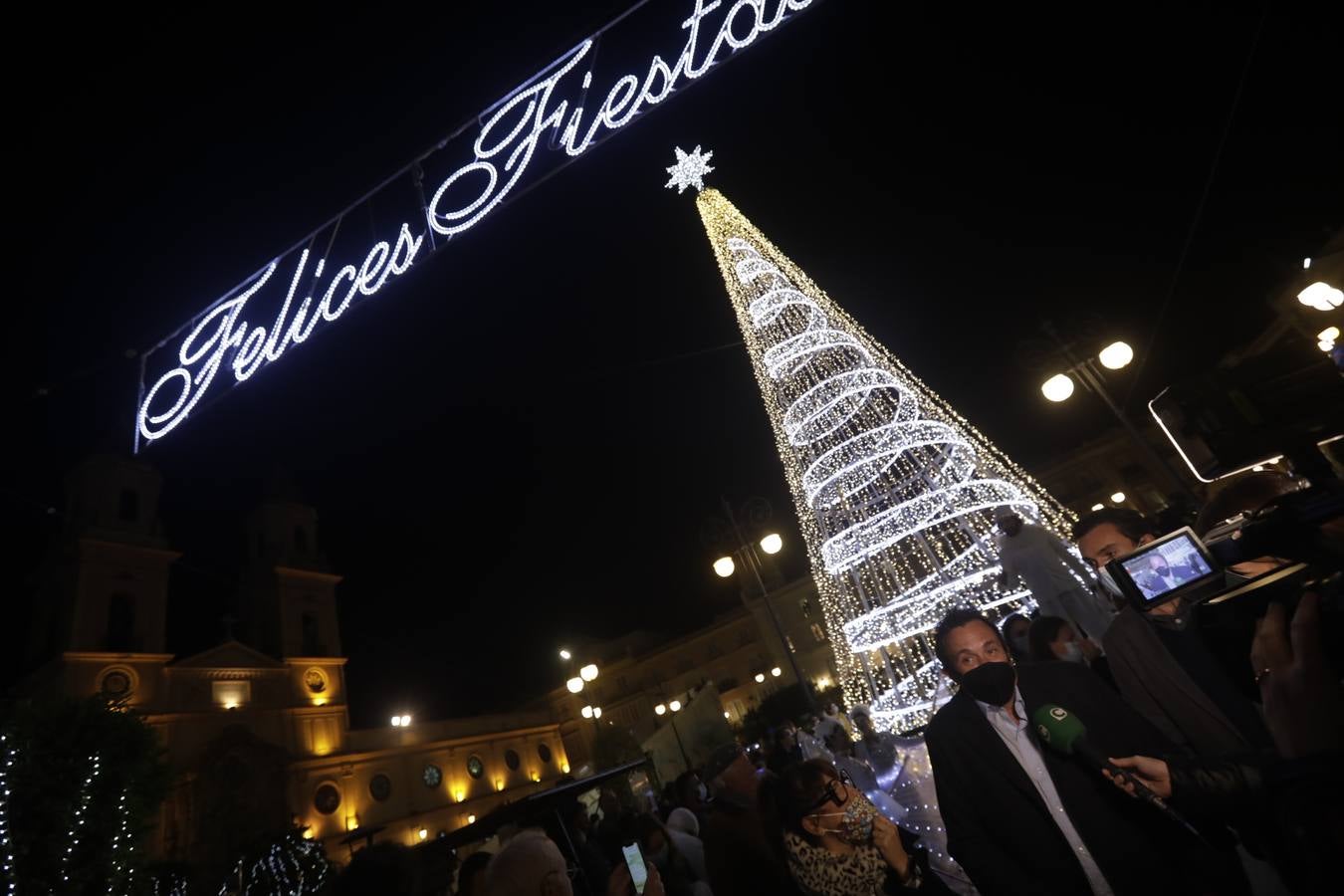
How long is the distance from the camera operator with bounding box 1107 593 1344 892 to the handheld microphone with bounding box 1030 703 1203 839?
5cm

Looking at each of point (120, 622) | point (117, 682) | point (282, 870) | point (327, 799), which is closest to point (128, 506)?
point (120, 622)

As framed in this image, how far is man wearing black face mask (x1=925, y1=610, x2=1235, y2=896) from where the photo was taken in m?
2.44

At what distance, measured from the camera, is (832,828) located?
294cm

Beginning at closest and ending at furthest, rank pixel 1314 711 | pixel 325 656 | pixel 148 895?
pixel 1314 711
pixel 148 895
pixel 325 656

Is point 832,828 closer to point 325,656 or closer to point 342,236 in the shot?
point 342,236

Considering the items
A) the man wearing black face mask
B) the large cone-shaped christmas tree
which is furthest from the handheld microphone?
the large cone-shaped christmas tree

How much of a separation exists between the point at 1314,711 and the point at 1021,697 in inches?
44.1

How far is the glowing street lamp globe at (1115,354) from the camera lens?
29.0ft

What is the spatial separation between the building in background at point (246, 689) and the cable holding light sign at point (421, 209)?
1065 inches

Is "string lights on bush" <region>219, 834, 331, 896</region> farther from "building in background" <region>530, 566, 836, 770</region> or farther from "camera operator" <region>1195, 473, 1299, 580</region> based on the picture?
"building in background" <region>530, 566, 836, 770</region>

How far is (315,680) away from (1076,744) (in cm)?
4671

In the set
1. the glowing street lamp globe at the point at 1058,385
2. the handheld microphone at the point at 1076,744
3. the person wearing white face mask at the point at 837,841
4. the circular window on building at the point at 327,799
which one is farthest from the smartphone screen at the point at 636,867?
the circular window on building at the point at 327,799

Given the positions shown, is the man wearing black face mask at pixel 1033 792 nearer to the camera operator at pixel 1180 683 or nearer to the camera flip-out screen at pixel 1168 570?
the camera operator at pixel 1180 683

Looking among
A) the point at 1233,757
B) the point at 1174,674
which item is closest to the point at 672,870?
the point at 1174,674
